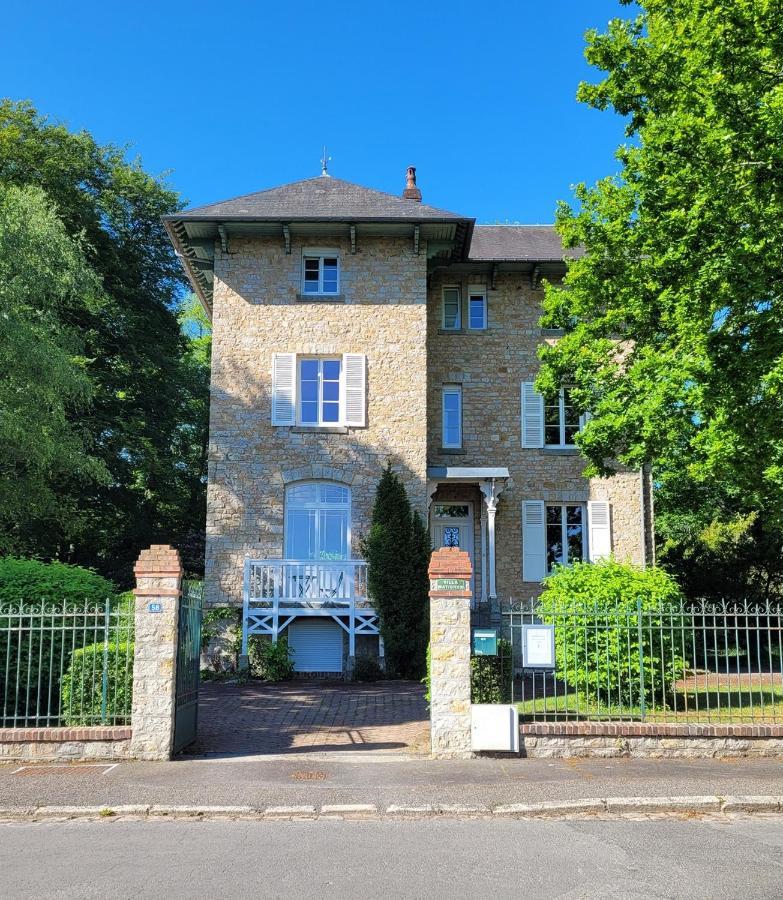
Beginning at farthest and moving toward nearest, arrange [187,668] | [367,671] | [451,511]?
[451,511] < [367,671] < [187,668]

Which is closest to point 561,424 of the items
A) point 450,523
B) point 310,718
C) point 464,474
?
point 464,474

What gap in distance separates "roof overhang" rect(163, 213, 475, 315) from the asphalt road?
1470 centimetres

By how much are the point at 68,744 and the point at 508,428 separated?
46.6 feet

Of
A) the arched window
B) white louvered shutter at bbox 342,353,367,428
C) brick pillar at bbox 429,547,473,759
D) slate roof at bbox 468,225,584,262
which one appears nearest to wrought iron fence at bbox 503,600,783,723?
brick pillar at bbox 429,547,473,759

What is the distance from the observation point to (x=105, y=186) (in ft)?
91.8

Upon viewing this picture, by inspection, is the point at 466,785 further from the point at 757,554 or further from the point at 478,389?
the point at 757,554

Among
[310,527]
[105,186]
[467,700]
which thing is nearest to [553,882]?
[467,700]

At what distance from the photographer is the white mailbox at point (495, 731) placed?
9.69m

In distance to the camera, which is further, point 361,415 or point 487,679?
point 361,415

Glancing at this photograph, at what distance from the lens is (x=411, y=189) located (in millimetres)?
23188

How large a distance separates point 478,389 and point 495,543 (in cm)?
387

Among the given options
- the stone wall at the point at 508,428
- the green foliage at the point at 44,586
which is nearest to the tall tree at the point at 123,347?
the stone wall at the point at 508,428

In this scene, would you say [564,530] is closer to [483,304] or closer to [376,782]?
[483,304]

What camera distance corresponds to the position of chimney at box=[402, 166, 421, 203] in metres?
23.0
